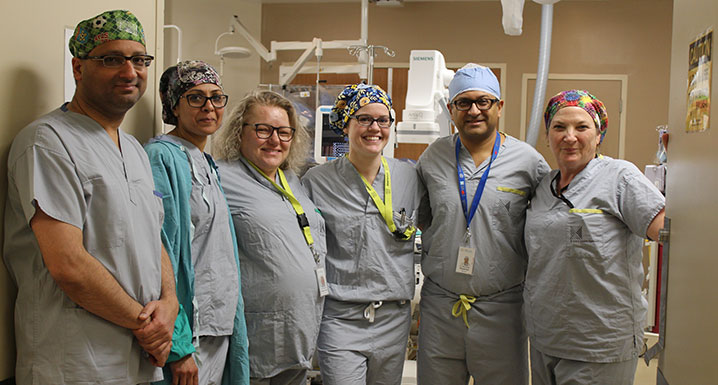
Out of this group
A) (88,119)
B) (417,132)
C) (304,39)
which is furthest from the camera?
(304,39)

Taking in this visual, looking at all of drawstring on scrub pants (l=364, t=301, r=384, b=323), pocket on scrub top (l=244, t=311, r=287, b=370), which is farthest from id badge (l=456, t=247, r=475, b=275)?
pocket on scrub top (l=244, t=311, r=287, b=370)

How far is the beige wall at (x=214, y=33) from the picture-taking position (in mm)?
5723

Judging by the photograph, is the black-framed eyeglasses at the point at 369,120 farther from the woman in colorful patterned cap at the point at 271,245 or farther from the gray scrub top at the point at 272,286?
the gray scrub top at the point at 272,286

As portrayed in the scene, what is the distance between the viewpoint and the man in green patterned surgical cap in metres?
1.22

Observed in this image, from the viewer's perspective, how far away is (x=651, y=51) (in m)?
5.77

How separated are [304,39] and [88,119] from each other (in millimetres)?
5322

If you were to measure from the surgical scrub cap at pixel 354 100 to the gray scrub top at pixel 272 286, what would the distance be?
0.51 meters

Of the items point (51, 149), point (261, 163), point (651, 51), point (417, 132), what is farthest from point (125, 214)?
point (651, 51)

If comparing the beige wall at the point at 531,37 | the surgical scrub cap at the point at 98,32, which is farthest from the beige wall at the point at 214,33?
the surgical scrub cap at the point at 98,32

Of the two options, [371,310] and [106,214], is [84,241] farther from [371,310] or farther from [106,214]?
[371,310]

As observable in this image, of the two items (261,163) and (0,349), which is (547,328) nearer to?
(261,163)

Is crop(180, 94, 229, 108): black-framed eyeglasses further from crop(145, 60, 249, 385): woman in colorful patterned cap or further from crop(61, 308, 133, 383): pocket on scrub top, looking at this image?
crop(61, 308, 133, 383): pocket on scrub top

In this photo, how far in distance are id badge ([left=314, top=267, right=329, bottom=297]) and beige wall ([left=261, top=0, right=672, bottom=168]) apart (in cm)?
455

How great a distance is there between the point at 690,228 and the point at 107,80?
4.25ft
